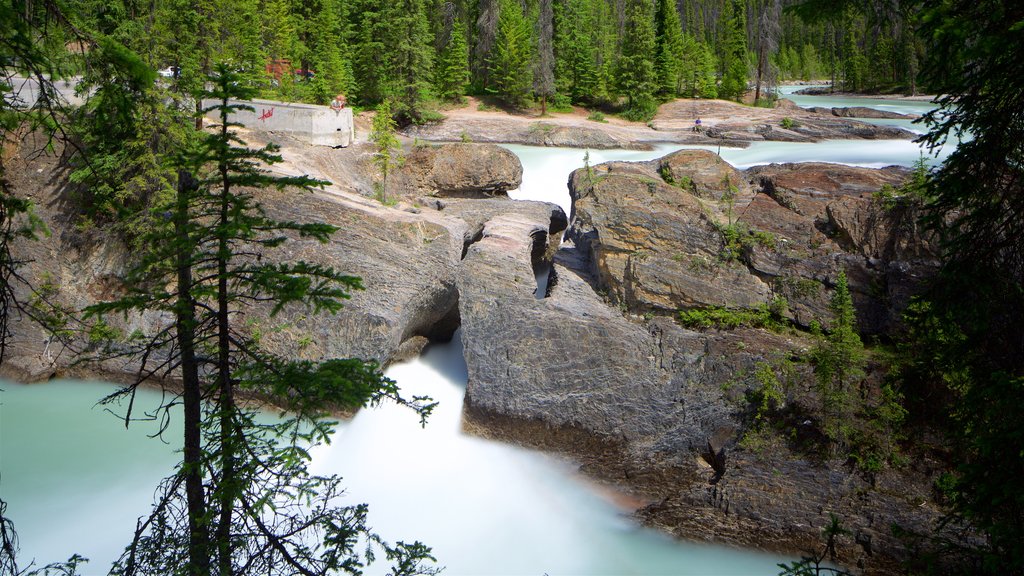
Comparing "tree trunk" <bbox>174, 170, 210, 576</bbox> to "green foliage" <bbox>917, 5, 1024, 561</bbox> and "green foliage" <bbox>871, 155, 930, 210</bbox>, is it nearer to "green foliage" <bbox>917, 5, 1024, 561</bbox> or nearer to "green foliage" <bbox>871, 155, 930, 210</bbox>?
"green foliage" <bbox>917, 5, 1024, 561</bbox>

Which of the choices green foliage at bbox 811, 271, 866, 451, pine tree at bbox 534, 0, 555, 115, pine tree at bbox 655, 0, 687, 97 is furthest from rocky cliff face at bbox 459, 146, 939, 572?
pine tree at bbox 655, 0, 687, 97

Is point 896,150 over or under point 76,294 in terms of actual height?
over

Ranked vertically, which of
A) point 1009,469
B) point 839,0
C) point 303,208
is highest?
point 839,0

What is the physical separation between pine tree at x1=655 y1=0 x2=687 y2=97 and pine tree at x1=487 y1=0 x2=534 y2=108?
8.63 metres

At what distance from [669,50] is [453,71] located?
14247mm

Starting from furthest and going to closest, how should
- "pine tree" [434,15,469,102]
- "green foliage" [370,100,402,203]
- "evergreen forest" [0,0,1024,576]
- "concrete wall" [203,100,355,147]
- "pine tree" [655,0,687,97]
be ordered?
"pine tree" [655,0,687,97]
"pine tree" [434,15,469,102]
"concrete wall" [203,100,355,147]
"green foliage" [370,100,402,203]
"evergreen forest" [0,0,1024,576]

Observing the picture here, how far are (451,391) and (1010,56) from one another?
1027 cm

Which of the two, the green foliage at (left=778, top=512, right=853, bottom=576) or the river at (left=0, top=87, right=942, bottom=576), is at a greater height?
the green foliage at (left=778, top=512, right=853, bottom=576)

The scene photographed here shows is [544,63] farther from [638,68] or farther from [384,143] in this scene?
[384,143]

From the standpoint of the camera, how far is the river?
9.77 metres

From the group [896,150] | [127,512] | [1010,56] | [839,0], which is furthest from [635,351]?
[896,150]

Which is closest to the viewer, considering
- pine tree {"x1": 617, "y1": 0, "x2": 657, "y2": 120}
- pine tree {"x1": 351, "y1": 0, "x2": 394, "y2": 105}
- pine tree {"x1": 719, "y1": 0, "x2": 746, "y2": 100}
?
pine tree {"x1": 351, "y1": 0, "x2": 394, "y2": 105}

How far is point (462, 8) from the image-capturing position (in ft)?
160

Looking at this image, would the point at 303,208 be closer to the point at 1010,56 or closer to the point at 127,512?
the point at 127,512
